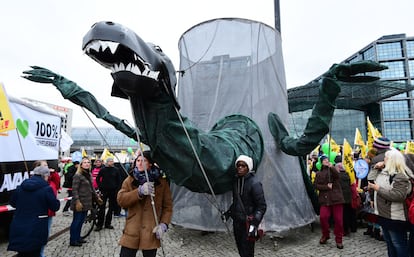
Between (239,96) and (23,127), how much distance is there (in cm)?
490

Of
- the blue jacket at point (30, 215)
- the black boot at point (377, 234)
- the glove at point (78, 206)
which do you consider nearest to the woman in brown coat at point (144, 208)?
the blue jacket at point (30, 215)

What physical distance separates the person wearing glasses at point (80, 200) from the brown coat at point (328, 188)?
15.5 ft

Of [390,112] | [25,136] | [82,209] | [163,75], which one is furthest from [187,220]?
[390,112]

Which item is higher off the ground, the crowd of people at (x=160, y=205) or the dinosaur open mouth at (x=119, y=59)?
the dinosaur open mouth at (x=119, y=59)

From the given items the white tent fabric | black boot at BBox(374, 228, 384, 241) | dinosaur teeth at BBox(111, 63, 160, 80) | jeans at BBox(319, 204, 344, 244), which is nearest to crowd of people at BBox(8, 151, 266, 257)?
dinosaur teeth at BBox(111, 63, 160, 80)

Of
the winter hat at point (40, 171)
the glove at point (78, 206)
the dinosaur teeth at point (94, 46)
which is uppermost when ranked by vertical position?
the dinosaur teeth at point (94, 46)

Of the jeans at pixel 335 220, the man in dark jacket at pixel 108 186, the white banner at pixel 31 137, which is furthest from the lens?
the man in dark jacket at pixel 108 186

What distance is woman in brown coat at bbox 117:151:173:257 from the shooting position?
121 inches

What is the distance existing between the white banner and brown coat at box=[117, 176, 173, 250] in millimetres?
3707

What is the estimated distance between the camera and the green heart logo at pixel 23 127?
246 inches

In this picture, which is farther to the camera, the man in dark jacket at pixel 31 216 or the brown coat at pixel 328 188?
the brown coat at pixel 328 188

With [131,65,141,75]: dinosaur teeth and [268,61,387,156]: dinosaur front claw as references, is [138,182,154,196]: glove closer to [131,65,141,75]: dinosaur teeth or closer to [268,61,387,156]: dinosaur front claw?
[131,65,141,75]: dinosaur teeth

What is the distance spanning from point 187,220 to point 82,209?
2.09m

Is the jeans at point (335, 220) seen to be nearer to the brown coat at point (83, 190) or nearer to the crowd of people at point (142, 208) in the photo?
the crowd of people at point (142, 208)
